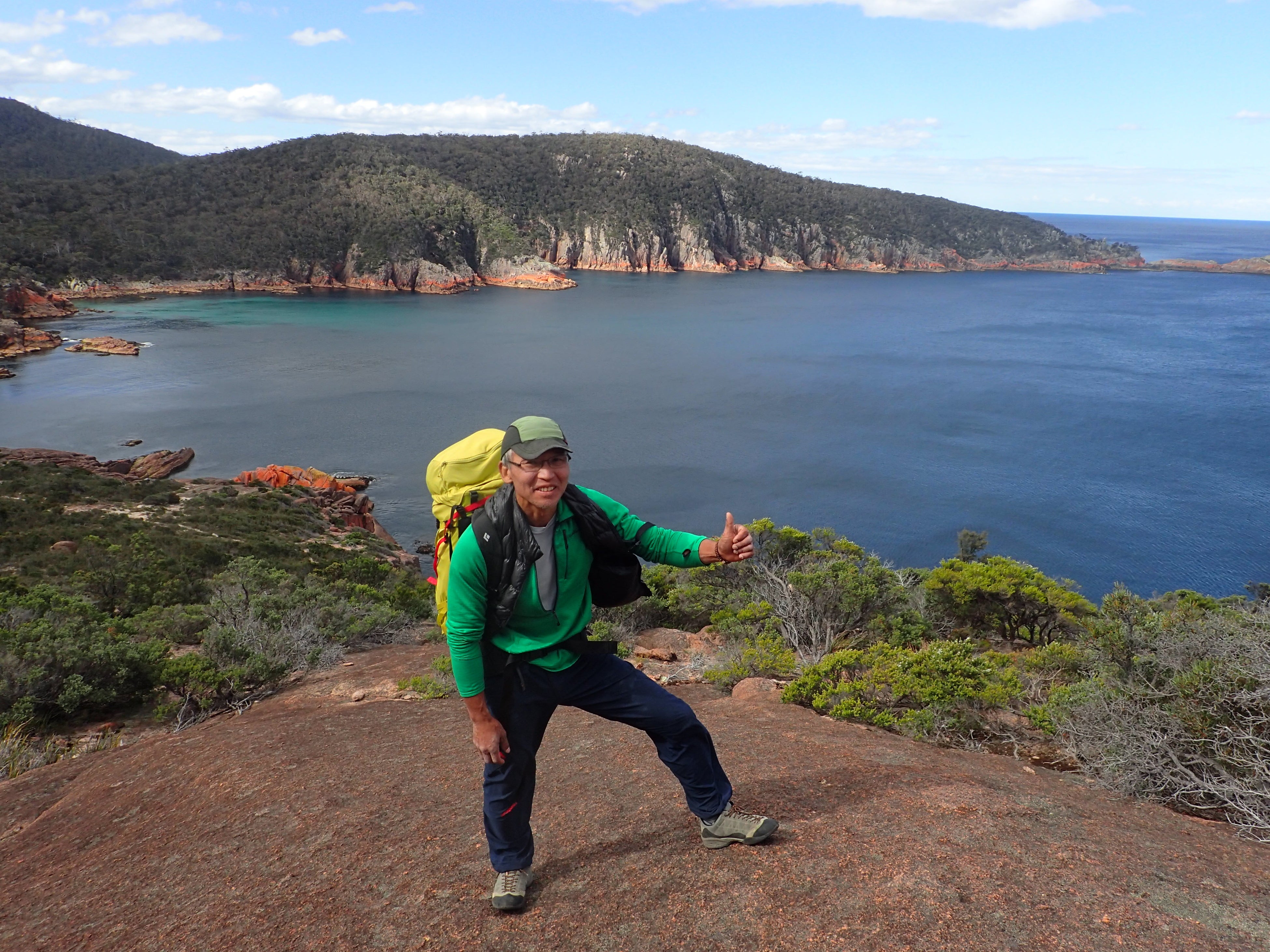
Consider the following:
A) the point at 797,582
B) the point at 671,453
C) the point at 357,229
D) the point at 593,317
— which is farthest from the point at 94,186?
the point at 797,582

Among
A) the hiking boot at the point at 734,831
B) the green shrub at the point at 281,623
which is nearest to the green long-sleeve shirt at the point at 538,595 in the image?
the hiking boot at the point at 734,831

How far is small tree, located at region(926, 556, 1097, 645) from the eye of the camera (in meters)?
11.4

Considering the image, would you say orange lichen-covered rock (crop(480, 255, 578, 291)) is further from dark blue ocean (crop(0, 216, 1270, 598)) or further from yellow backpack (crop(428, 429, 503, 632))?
yellow backpack (crop(428, 429, 503, 632))

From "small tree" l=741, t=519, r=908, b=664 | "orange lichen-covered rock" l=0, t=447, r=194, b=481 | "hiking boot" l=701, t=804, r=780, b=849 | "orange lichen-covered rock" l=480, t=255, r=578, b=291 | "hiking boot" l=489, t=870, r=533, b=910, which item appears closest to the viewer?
"hiking boot" l=489, t=870, r=533, b=910

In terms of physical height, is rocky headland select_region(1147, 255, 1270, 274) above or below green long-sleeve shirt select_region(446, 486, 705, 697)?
above

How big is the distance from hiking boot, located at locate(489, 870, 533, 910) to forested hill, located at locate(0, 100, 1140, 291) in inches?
3502

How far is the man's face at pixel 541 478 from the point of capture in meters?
2.63

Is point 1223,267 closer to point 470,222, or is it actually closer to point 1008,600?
point 470,222

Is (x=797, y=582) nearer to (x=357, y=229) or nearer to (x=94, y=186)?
(x=357, y=229)

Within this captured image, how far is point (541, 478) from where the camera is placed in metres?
2.62

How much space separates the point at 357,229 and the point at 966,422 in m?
80.7

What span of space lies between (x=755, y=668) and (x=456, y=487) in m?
5.43

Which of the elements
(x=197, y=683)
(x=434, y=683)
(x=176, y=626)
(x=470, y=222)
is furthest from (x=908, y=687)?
(x=470, y=222)

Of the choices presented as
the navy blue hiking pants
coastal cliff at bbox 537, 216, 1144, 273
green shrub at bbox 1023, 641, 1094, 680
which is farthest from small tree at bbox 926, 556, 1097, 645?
coastal cliff at bbox 537, 216, 1144, 273
